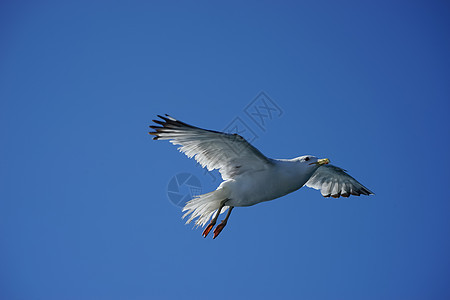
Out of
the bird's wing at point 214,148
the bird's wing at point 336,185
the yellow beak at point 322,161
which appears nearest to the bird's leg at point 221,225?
the bird's wing at point 214,148

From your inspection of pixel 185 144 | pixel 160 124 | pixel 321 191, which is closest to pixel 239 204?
pixel 185 144

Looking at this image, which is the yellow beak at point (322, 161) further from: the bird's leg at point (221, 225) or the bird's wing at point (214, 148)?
the bird's leg at point (221, 225)

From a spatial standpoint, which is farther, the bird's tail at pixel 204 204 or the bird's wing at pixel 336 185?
the bird's wing at pixel 336 185

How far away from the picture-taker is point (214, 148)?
695 cm

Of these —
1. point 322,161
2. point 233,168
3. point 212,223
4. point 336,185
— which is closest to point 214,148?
point 233,168

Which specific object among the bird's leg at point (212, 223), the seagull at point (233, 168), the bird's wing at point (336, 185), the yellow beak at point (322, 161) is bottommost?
the bird's leg at point (212, 223)

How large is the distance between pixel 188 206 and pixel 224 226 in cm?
84

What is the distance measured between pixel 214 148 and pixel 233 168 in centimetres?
53

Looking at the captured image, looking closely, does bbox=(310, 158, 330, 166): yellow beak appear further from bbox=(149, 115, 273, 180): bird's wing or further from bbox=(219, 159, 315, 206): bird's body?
bbox=(149, 115, 273, 180): bird's wing

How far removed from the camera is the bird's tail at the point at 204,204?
7.19 meters

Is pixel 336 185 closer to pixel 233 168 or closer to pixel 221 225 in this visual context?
pixel 221 225

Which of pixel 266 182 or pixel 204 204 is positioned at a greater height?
pixel 266 182

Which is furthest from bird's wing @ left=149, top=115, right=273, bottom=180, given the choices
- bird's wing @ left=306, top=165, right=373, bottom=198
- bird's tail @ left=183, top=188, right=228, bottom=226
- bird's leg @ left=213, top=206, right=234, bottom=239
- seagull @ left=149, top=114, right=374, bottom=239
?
bird's wing @ left=306, top=165, right=373, bottom=198

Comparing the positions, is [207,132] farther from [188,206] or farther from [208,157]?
[188,206]
